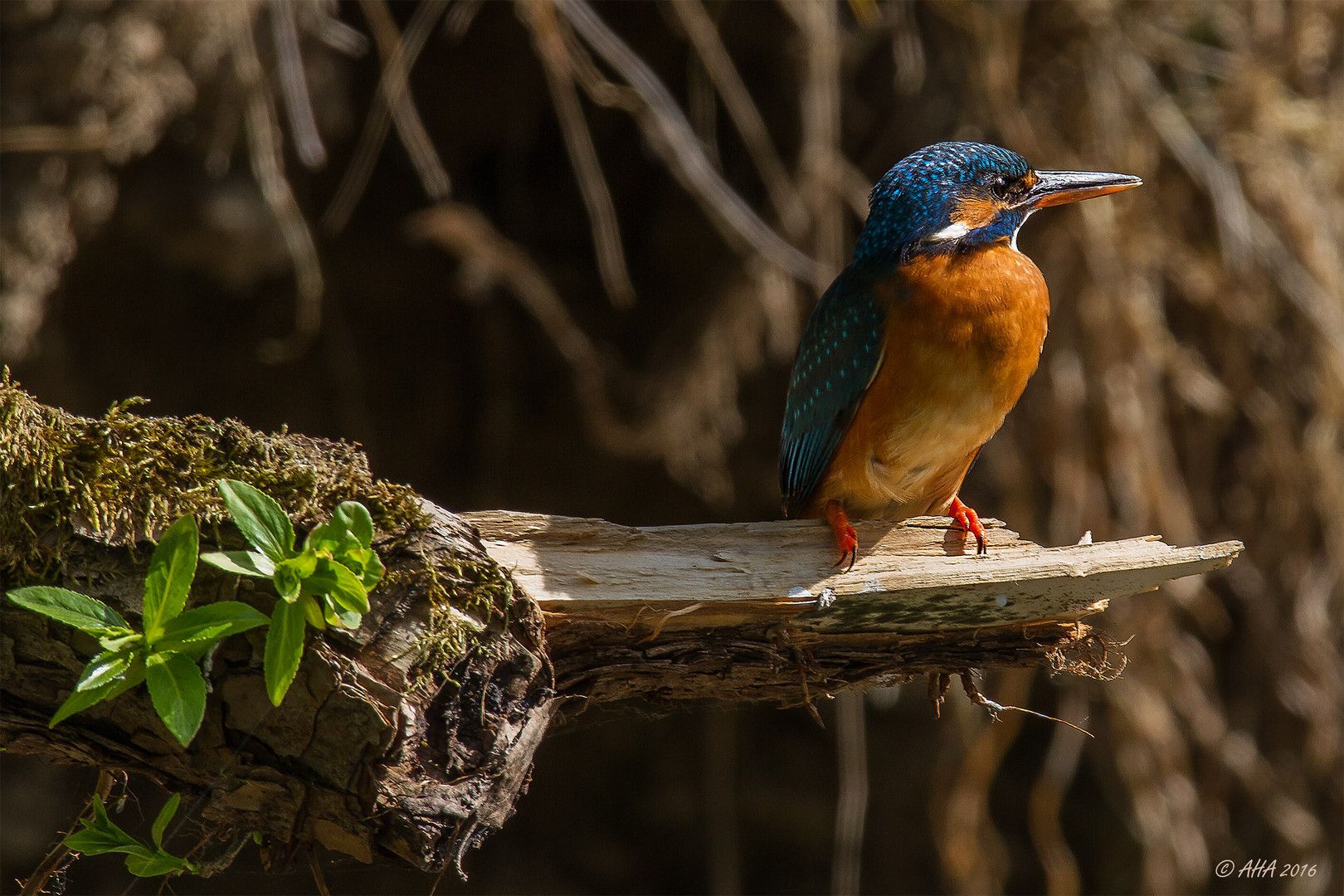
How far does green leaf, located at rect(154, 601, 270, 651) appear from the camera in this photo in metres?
1.21

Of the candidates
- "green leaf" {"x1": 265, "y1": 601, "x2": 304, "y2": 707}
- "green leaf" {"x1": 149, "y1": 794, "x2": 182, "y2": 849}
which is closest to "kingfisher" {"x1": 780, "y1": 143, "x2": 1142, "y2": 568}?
"green leaf" {"x1": 265, "y1": 601, "x2": 304, "y2": 707}

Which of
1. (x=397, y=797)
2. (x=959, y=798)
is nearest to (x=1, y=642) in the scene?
(x=397, y=797)

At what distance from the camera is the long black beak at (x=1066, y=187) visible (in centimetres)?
234

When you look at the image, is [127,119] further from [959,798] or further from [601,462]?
[959,798]

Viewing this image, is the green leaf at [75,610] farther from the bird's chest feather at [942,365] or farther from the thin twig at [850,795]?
the thin twig at [850,795]

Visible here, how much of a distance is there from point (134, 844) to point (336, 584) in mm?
393

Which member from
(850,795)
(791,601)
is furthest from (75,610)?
(850,795)

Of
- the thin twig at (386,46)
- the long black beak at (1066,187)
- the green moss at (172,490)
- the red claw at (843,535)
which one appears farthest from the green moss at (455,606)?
the thin twig at (386,46)

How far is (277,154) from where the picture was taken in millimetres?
3006

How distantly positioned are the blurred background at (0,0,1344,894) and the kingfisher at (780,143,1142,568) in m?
0.66

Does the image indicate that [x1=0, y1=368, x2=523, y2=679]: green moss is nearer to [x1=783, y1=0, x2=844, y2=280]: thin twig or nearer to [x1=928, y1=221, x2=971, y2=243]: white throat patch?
[x1=928, y1=221, x2=971, y2=243]: white throat patch

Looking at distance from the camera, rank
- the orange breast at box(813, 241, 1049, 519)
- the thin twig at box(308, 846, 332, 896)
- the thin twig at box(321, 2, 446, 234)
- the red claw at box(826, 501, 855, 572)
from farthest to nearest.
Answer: the thin twig at box(321, 2, 446, 234) < the orange breast at box(813, 241, 1049, 519) < the red claw at box(826, 501, 855, 572) < the thin twig at box(308, 846, 332, 896)

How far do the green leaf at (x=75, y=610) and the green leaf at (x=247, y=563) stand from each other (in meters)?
0.12

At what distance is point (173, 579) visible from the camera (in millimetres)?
1221
